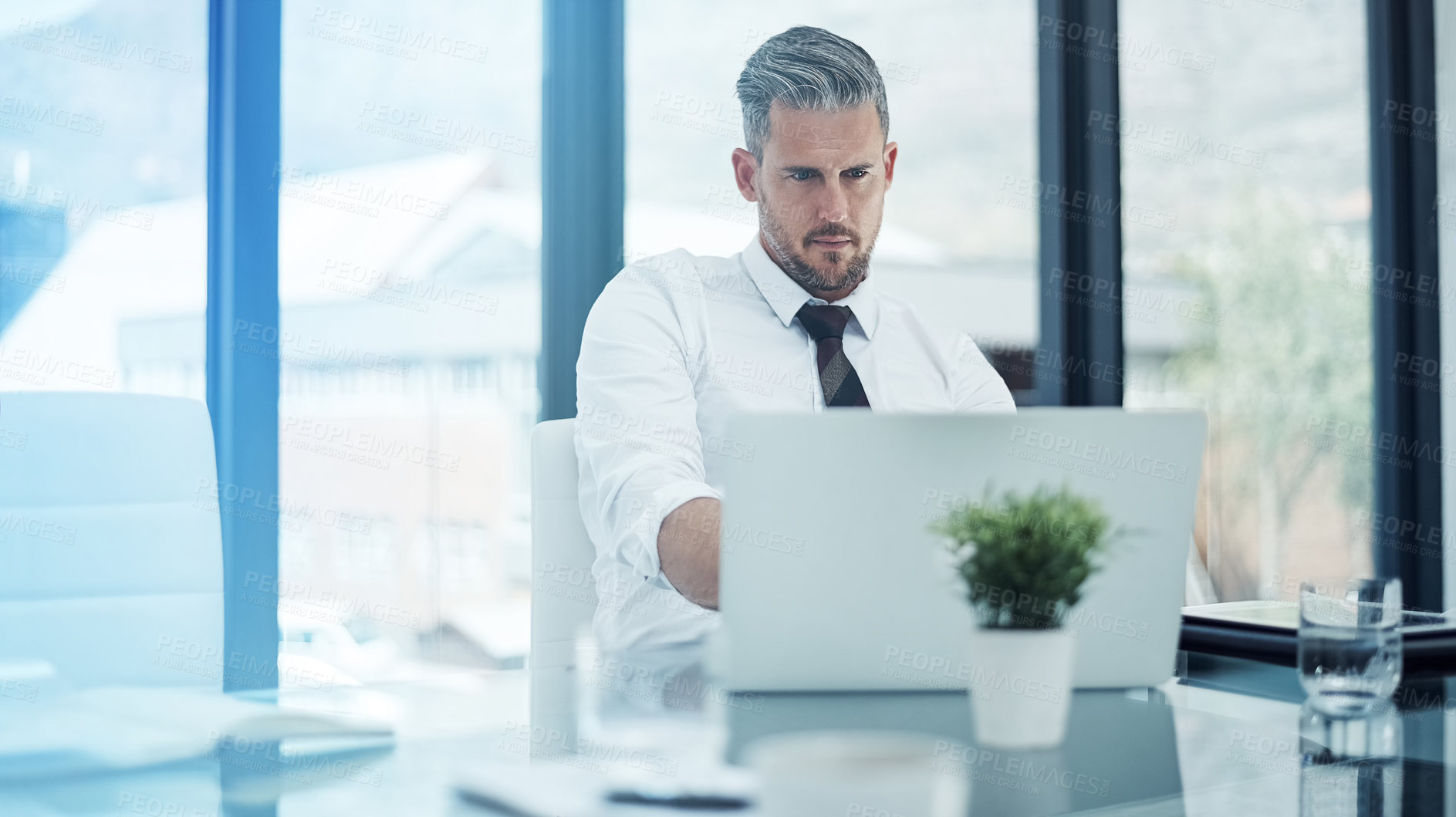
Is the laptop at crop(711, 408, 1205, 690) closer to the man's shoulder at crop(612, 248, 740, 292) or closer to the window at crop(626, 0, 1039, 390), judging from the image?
the man's shoulder at crop(612, 248, 740, 292)

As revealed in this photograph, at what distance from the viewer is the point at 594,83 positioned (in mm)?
2521

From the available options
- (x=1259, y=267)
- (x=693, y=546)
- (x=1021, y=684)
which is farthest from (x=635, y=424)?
(x=1259, y=267)

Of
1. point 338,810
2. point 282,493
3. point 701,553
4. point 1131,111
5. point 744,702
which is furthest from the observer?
point 1131,111

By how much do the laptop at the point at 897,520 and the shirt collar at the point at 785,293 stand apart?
102cm

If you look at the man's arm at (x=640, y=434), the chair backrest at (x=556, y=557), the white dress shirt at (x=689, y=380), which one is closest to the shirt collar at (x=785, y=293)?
the white dress shirt at (x=689, y=380)

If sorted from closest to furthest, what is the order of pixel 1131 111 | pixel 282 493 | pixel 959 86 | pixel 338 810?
pixel 338 810 → pixel 282 493 → pixel 1131 111 → pixel 959 86

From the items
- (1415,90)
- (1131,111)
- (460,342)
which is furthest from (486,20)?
(1415,90)

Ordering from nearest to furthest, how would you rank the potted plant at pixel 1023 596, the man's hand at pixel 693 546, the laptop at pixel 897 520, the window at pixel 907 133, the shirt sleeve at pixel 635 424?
the potted plant at pixel 1023 596 < the laptop at pixel 897 520 < the man's hand at pixel 693 546 < the shirt sleeve at pixel 635 424 < the window at pixel 907 133

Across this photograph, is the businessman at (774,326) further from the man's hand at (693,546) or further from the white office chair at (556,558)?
the man's hand at (693,546)

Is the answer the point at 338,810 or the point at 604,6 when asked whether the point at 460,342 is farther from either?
the point at 338,810

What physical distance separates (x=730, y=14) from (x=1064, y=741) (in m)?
2.39

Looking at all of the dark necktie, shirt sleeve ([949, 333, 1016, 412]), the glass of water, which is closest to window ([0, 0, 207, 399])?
the dark necktie

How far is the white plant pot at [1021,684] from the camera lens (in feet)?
2.84

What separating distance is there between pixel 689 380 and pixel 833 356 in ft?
0.82
